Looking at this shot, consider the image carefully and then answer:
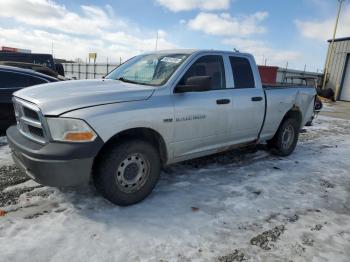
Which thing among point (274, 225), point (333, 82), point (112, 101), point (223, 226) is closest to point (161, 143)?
point (112, 101)

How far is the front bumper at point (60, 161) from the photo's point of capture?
3.10 m

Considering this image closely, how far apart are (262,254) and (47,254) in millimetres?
1938

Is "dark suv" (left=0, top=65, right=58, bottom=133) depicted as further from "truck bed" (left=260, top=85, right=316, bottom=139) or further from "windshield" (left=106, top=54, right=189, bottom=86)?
"truck bed" (left=260, top=85, right=316, bottom=139)

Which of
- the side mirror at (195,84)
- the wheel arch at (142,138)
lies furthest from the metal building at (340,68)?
the wheel arch at (142,138)

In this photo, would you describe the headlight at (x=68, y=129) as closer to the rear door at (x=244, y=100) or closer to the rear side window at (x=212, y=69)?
the rear side window at (x=212, y=69)

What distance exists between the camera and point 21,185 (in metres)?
4.18

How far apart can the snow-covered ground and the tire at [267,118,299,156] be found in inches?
42.9

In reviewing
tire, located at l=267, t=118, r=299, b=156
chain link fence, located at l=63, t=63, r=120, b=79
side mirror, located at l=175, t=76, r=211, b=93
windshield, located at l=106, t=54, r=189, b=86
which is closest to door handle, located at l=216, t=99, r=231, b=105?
side mirror, located at l=175, t=76, r=211, b=93

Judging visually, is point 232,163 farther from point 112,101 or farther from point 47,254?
point 47,254

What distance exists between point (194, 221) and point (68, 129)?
1.66m

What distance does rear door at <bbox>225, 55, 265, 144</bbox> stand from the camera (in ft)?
15.8

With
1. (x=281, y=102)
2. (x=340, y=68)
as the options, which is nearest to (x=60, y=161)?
(x=281, y=102)

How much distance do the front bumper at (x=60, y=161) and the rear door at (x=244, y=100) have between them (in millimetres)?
2325

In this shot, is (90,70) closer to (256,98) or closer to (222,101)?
(256,98)
